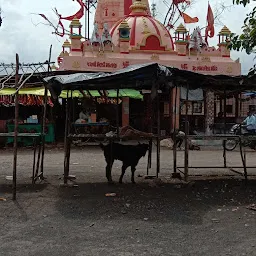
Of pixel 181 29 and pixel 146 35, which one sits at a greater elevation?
pixel 181 29

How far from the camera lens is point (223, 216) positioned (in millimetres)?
6113

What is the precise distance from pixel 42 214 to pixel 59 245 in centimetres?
147

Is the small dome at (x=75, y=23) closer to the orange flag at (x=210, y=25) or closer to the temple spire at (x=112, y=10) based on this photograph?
the temple spire at (x=112, y=10)

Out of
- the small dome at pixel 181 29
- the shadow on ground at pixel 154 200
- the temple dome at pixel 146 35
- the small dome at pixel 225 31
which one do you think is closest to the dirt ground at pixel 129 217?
the shadow on ground at pixel 154 200

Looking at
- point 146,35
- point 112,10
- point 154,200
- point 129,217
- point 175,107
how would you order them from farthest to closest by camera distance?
point 112,10 < point 146,35 < point 175,107 < point 154,200 < point 129,217

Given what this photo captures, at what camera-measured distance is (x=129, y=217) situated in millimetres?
6039

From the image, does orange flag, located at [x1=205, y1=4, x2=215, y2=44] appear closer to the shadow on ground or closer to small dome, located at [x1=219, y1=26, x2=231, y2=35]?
small dome, located at [x1=219, y1=26, x2=231, y2=35]

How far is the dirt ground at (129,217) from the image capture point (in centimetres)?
474

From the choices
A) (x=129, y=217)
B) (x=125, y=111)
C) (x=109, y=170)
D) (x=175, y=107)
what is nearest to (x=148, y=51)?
(x=125, y=111)

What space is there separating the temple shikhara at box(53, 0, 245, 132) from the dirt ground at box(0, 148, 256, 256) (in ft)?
34.1

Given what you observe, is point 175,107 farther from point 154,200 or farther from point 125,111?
point 125,111

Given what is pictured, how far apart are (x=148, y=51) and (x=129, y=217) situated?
15.0 metres

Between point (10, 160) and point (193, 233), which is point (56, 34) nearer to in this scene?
point (10, 160)

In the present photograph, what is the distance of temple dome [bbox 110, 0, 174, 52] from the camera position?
20.4 meters
